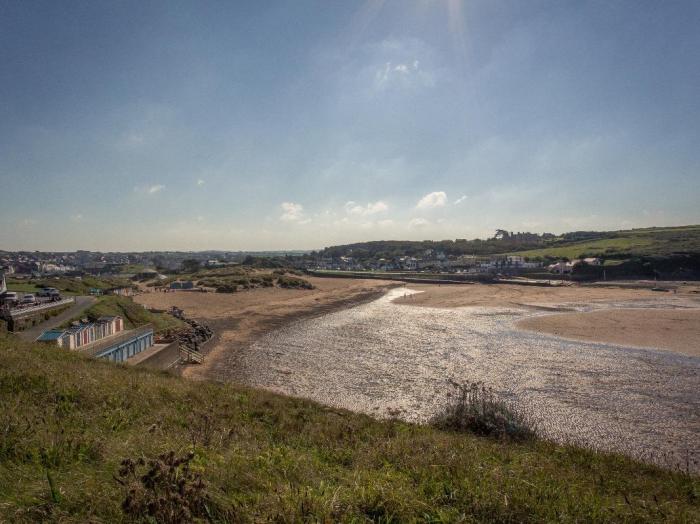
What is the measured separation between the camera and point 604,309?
47406 mm

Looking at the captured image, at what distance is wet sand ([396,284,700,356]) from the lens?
32406 millimetres

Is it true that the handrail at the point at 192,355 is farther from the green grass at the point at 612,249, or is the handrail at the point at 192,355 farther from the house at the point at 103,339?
the green grass at the point at 612,249

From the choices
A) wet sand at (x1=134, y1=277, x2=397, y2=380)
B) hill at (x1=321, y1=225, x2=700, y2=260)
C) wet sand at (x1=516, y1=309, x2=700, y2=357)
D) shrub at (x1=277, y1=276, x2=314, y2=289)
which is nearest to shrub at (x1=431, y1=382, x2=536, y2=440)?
wet sand at (x1=134, y1=277, x2=397, y2=380)

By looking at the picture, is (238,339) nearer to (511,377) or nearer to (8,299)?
(8,299)

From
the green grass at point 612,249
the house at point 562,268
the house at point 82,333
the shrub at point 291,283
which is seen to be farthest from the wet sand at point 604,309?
the green grass at point 612,249

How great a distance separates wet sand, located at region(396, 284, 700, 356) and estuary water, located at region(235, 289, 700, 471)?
411 centimetres

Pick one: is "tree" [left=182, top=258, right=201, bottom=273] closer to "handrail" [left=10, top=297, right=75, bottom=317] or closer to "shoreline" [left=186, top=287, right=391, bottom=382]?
"shoreline" [left=186, top=287, right=391, bottom=382]

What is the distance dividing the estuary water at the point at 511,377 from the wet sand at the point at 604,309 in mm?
4113

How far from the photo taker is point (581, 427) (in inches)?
631

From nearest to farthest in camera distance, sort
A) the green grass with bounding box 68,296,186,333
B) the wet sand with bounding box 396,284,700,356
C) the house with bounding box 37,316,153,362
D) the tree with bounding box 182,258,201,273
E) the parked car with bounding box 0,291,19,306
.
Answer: the house with bounding box 37,316,153,362 → the parked car with bounding box 0,291,19,306 → the green grass with bounding box 68,296,186,333 → the wet sand with bounding box 396,284,700,356 → the tree with bounding box 182,258,201,273

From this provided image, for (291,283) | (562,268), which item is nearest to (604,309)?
(562,268)

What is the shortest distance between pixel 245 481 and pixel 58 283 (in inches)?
2294

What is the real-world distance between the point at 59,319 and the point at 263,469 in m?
26.6

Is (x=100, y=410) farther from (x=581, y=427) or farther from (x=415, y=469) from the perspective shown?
(x=581, y=427)
